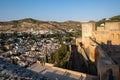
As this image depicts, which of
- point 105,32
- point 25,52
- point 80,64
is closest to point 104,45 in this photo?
point 105,32

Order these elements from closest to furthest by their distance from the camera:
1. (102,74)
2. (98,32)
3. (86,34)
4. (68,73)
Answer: (102,74) → (68,73) → (98,32) → (86,34)

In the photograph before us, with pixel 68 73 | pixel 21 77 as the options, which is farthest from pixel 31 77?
pixel 68 73

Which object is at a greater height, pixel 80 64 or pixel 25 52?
pixel 80 64

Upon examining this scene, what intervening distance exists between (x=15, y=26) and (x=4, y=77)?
10531 cm

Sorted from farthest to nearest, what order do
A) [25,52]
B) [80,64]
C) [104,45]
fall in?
[25,52] → [80,64] → [104,45]

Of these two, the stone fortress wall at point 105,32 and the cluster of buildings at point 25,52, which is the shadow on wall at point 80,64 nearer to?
the stone fortress wall at point 105,32

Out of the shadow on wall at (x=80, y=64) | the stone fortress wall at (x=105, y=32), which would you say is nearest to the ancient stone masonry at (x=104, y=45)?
the stone fortress wall at (x=105, y=32)

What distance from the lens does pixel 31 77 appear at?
491cm

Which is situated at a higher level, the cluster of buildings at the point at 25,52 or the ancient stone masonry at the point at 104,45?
the ancient stone masonry at the point at 104,45

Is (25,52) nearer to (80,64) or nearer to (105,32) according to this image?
(80,64)

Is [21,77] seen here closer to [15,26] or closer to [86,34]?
[86,34]

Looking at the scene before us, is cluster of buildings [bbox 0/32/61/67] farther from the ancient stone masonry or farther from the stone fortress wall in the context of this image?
the ancient stone masonry

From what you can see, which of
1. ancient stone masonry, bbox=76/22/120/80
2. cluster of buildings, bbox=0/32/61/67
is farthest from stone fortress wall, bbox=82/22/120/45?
cluster of buildings, bbox=0/32/61/67

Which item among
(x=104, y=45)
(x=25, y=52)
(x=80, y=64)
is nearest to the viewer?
(x=104, y=45)
